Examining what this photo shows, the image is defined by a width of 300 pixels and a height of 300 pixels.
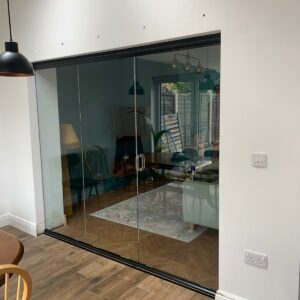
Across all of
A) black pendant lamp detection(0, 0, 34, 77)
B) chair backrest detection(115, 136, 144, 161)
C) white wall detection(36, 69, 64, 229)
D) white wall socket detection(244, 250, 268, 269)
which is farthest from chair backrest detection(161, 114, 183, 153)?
white wall detection(36, 69, 64, 229)

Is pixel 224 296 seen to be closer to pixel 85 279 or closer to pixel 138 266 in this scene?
pixel 138 266

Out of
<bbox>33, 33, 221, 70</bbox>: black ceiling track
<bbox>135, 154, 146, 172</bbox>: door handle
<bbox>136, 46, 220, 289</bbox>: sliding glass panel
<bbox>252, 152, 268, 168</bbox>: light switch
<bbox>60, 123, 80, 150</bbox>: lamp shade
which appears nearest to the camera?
<bbox>252, 152, 268, 168</bbox>: light switch

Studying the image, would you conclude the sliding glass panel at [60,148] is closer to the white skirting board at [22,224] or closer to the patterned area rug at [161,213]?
the white skirting board at [22,224]

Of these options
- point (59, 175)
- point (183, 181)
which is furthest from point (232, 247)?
point (59, 175)

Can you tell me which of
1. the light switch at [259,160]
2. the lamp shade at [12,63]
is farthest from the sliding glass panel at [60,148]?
the light switch at [259,160]

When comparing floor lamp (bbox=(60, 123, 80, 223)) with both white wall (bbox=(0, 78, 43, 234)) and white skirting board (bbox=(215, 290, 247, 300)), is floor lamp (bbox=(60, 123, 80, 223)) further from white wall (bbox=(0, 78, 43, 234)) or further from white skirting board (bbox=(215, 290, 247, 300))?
white skirting board (bbox=(215, 290, 247, 300))

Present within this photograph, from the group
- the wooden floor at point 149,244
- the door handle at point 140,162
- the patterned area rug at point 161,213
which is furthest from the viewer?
the door handle at point 140,162

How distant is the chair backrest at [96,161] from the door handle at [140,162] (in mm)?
581

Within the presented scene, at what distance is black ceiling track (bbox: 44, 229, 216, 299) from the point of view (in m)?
2.77

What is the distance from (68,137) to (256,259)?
106 inches

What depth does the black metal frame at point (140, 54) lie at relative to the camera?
252 centimetres

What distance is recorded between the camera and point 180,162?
10.2 feet

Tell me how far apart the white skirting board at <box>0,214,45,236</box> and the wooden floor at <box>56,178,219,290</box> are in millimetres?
246

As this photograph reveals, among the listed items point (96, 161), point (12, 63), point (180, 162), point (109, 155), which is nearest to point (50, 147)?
point (96, 161)
